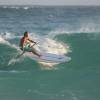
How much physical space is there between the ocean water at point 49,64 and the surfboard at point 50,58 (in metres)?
0.07

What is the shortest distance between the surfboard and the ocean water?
0.07 metres

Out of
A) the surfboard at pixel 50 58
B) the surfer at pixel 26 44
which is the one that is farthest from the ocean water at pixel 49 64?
the surfer at pixel 26 44

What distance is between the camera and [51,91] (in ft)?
25.0

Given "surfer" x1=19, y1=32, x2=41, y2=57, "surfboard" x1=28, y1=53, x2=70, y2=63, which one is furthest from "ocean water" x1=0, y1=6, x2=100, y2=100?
"surfer" x1=19, y1=32, x2=41, y2=57

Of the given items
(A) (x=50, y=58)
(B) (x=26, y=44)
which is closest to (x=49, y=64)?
(A) (x=50, y=58)

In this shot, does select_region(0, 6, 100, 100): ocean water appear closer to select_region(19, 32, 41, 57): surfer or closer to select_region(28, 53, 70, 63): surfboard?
select_region(28, 53, 70, 63): surfboard

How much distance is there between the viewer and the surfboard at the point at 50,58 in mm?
8430

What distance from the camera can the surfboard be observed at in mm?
8430

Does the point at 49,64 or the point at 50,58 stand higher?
the point at 50,58

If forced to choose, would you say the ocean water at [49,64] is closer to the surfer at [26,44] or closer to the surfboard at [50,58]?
the surfboard at [50,58]

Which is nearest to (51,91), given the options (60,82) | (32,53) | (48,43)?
(60,82)

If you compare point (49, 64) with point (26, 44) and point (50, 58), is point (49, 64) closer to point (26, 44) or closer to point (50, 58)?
point (50, 58)

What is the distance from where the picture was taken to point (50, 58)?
8492 mm

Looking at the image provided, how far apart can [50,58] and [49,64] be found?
14 cm
